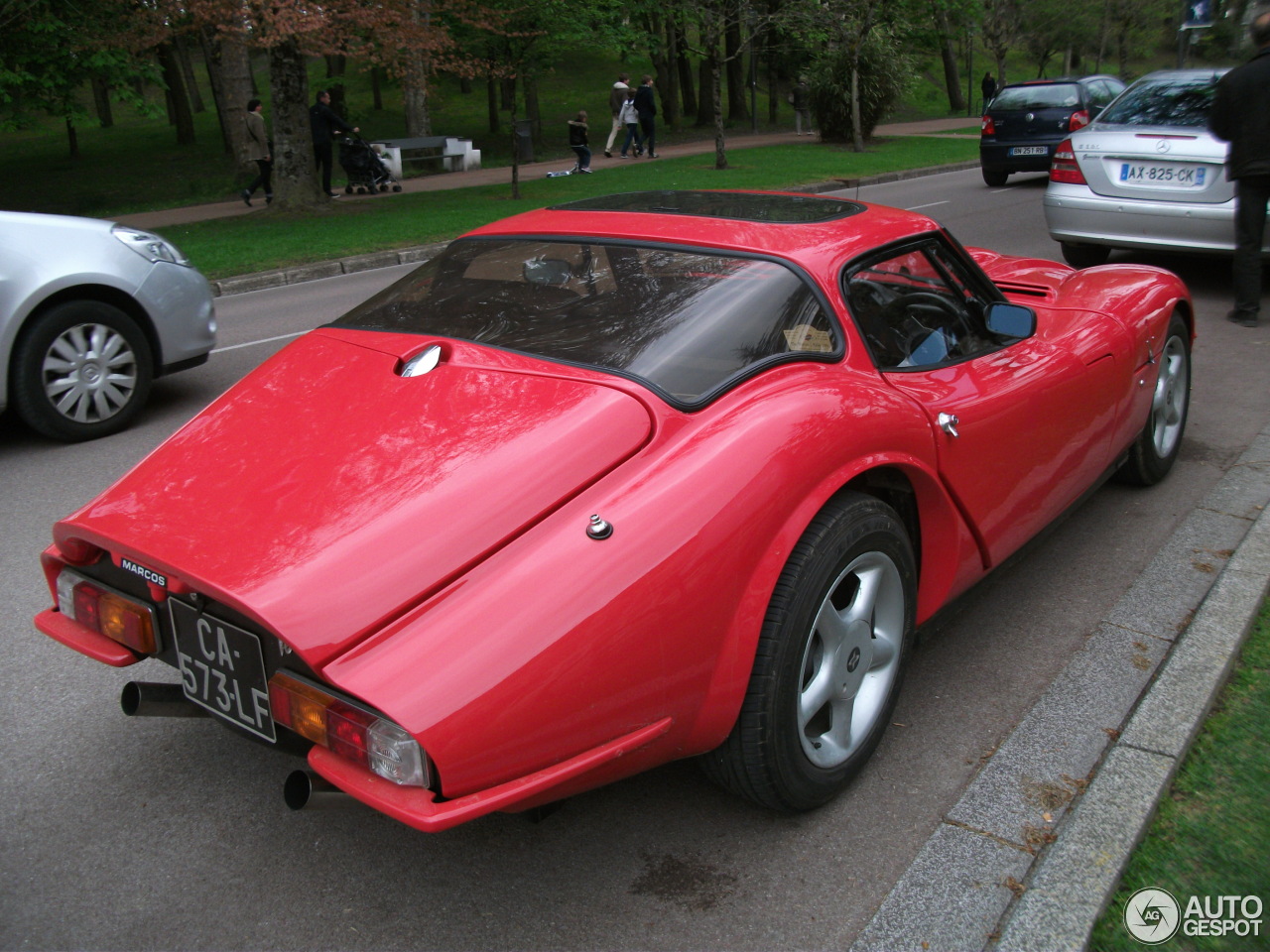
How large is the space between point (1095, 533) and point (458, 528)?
3055 mm

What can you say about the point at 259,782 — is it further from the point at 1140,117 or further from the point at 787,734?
the point at 1140,117

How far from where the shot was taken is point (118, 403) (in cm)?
582

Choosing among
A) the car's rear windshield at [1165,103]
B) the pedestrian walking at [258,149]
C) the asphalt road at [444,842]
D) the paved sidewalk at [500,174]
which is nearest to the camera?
the asphalt road at [444,842]

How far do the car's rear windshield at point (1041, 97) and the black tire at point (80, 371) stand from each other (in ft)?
51.2

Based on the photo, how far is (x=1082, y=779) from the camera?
2666 mm

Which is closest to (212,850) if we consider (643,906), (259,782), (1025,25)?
(259,782)

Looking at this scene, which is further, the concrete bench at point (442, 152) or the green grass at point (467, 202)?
the concrete bench at point (442, 152)

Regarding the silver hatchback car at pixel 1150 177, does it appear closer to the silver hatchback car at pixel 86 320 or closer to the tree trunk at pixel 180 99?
the silver hatchback car at pixel 86 320

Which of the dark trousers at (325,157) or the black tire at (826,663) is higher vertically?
the dark trousers at (325,157)

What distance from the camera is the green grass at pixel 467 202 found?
12.9 m

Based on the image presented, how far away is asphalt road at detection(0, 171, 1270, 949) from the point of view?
7.38ft

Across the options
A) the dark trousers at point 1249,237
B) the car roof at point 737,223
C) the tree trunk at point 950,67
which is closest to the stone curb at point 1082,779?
the car roof at point 737,223

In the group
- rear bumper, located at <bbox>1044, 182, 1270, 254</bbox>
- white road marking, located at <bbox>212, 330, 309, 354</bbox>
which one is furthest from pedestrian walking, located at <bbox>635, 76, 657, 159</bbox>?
white road marking, located at <bbox>212, 330, 309, 354</bbox>

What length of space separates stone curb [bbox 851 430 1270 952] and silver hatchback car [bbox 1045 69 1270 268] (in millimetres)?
4756
